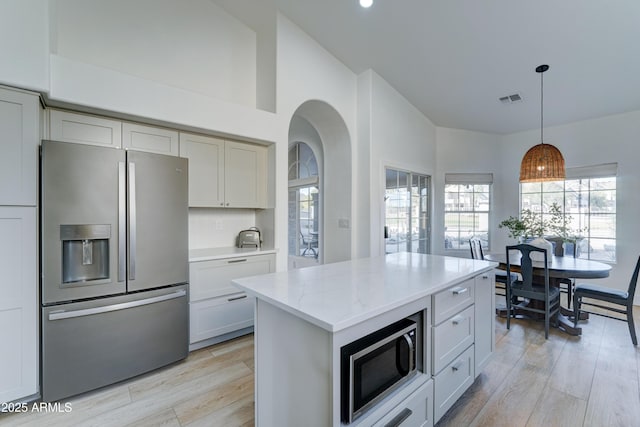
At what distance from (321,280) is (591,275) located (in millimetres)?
2824

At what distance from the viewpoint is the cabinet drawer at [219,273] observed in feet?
8.53

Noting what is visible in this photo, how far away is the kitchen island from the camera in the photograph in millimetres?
1128

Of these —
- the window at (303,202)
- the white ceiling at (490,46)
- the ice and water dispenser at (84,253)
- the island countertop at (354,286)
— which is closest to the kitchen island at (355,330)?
the island countertop at (354,286)

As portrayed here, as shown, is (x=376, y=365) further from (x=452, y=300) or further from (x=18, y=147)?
(x=18, y=147)

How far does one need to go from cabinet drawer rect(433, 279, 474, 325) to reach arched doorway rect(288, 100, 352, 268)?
2.23m

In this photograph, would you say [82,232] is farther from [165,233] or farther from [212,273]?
[212,273]

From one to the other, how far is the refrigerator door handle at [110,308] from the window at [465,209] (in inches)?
180

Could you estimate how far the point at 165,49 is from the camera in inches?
118

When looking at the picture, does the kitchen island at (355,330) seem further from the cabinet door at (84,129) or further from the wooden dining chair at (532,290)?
the cabinet door at (84,129)

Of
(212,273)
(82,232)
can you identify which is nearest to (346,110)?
(212,273)

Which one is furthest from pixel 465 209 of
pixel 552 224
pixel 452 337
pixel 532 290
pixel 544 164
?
pixel 452 337

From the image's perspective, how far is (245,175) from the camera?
3195 millimetres

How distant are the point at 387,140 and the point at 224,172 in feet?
7.70

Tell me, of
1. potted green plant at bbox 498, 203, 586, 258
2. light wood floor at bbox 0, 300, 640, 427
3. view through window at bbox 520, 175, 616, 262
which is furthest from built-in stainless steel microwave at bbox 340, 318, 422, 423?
view through window at bbox 520, 175, 616, 262
